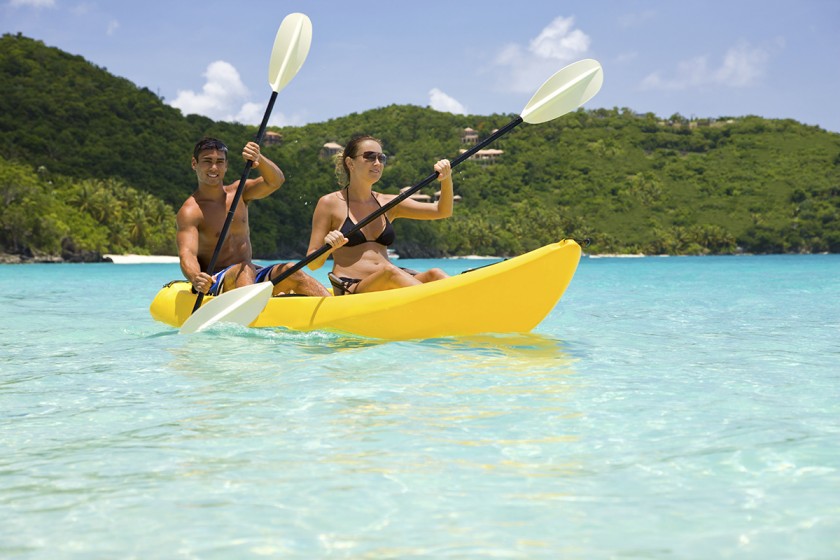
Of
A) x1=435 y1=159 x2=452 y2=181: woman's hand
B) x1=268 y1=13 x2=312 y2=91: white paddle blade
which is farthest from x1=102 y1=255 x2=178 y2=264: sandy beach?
x1=435 y1=159 x2=452 y2=181: woman's hand

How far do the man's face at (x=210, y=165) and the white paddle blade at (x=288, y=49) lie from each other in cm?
91

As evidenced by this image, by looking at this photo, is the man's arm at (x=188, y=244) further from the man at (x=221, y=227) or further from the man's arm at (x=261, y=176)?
the man's arm at (x=261, y=176)

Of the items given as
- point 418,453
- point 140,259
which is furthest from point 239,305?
point 140,259

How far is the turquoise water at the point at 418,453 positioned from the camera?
1.92 meters

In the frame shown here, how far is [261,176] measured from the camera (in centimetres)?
568

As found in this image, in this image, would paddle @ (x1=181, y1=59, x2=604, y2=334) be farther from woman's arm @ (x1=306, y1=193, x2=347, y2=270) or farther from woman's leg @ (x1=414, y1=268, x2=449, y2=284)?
woman's leg @ (x1=414, y1=268, x2=449, y2=284)

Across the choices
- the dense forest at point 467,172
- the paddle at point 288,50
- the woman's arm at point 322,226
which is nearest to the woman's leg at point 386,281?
the woman's arm at point 322,226

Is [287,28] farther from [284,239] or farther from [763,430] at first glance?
[284,239]

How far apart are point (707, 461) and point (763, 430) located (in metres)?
0.52

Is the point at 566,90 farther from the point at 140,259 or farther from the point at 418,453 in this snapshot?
the point at 140,259

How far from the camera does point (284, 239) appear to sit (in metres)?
60.0

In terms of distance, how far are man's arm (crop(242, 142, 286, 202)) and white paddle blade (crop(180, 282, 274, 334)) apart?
→ 669 millimetres

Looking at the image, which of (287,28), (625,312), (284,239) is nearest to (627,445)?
(287,28)

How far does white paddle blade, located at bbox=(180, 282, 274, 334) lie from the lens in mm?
5188
